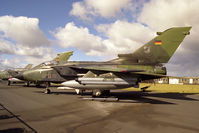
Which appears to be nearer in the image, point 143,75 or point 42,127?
point 42,127

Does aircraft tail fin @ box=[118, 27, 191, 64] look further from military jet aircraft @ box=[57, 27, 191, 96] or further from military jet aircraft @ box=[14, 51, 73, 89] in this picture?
military jet aircraft @ box=[14, 51, 73, 89]

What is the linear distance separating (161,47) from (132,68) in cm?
303

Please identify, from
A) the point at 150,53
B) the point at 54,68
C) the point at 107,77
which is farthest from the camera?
the point at 54,68

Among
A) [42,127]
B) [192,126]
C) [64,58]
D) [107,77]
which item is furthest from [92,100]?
[64,58]

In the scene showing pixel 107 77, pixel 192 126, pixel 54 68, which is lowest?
pixel 192 126

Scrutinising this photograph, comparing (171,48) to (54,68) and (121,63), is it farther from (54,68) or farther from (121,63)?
(54,68)

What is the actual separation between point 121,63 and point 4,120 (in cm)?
921

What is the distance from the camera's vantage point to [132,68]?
11805 mm

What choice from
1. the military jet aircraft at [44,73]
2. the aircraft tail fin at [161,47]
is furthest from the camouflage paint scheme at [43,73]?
the aircraft tail fin at [161,47]

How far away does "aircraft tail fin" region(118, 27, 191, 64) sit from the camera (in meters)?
11.2

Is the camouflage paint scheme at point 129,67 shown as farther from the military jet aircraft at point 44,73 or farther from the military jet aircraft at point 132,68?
the military jet aircraft at point 44,73

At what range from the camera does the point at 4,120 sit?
17.9 ft

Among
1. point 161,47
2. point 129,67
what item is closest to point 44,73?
point 129,67

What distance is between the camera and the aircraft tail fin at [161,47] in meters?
11.2
